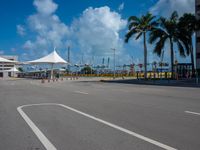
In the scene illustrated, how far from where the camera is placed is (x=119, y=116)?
32.4ft

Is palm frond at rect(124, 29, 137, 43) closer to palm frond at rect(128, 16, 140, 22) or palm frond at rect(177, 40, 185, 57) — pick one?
palm frond at rect(128, 16, 140, 22)

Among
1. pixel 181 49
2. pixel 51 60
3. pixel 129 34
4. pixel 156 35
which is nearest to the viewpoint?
pixel 181 49

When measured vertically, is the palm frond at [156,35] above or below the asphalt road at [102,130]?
above

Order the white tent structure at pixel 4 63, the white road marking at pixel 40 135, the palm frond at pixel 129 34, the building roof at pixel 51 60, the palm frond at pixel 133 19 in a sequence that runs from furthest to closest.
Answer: the white tent structure at pixel 4 63 → the building roof at pixel 51 60 → the palm frond at pixel 133 19 → the palm frond at pixel 129 34 → the white road marking at pixel 40 135

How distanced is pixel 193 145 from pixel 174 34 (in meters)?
43.8

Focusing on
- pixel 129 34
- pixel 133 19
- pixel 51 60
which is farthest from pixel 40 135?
pixel 51 60

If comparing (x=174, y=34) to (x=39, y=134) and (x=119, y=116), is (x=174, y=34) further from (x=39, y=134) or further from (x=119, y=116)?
(x=39, y=134)

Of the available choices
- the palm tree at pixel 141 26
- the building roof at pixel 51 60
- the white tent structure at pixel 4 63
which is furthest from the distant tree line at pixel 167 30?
the white tent structure at pixel 4 63

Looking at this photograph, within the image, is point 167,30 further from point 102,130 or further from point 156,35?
point 102,130

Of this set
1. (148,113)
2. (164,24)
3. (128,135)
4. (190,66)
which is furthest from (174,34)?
(128,135)

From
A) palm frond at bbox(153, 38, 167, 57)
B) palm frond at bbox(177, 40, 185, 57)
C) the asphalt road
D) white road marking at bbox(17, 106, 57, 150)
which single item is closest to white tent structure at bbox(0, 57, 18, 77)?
palm frond at bbox(153, 38, 167, 57)

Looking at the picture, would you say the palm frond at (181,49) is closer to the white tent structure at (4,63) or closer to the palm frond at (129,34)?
the palm frond at (129,34)

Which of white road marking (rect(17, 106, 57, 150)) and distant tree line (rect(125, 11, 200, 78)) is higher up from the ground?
distant tree line (rect(125, 11, 200, 78))

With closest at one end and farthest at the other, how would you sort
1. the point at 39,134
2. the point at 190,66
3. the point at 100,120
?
the point at 39,134
the point at 100,120
the point at 190,66
